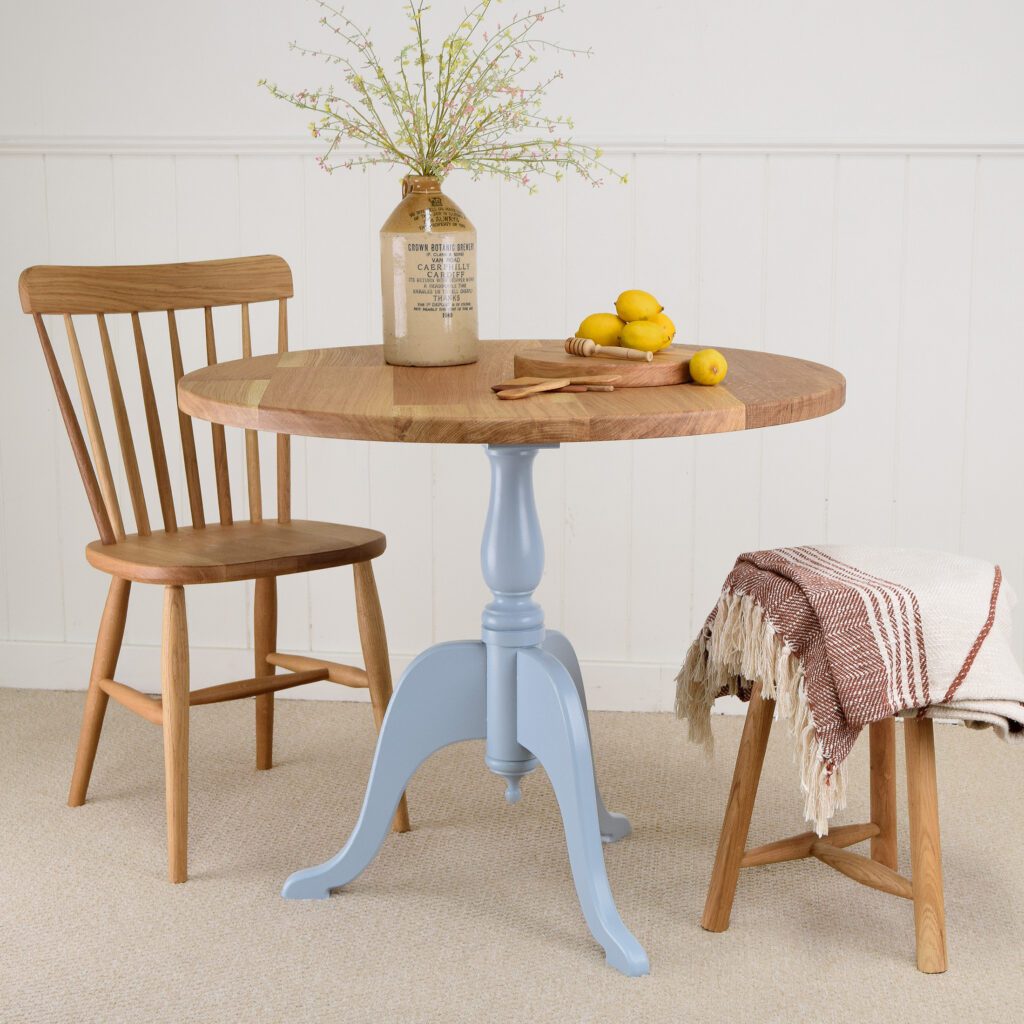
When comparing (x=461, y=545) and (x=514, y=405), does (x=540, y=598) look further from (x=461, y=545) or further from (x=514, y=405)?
(x=514, y=405)

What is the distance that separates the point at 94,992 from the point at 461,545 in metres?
1.37

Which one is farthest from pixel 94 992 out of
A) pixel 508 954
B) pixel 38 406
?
pixel 38 406

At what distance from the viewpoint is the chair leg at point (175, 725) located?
2047 millimetres

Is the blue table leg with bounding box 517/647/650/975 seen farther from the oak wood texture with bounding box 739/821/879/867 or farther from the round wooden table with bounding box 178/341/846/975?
the oak wood texture with bounding box 739/821/879/867

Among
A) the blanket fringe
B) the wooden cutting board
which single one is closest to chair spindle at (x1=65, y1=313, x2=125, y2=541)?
the wooden cutting board

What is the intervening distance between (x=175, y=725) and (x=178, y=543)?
12.5 inches

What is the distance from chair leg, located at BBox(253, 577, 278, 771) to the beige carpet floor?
0.17ft

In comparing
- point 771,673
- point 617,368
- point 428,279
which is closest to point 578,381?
point 617,368

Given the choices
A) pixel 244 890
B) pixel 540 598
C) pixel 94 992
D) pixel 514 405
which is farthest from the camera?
pixel 540 598

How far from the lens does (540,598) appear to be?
2877 mm

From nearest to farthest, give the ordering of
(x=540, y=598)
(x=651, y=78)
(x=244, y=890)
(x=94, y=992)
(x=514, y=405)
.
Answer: (x=514, y=405)
(x=94, y=992)
(x=244, y=890)
(x=651, y=78)
(x=540, y=598)

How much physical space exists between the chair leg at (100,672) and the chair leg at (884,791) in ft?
3.99

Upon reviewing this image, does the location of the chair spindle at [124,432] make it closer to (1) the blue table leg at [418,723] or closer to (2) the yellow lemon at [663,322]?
(1) the blue table leg at [418,723]

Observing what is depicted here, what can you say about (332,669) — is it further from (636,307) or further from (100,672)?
(636,307)
